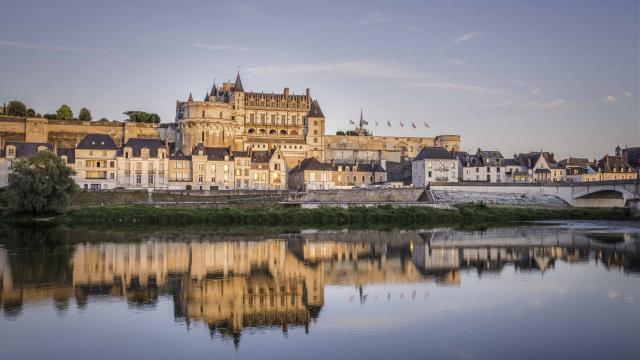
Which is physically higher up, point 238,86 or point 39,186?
point 238,86

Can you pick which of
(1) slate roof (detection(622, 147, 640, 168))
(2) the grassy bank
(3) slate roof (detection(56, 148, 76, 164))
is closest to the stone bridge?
(2) the grassy bank

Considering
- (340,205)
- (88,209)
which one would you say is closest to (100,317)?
(88,209)

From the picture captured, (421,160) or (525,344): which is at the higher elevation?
(421,160)

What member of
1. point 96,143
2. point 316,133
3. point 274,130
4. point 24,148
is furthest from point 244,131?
point 24,148

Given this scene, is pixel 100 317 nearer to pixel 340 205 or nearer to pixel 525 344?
pixel 525 344

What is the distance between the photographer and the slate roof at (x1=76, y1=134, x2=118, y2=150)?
164ft

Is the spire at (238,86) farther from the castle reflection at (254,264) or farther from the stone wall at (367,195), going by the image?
the castle reflection at (254,264)

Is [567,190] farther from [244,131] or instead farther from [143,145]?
[244,131]

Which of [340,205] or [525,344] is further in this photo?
[340,205]

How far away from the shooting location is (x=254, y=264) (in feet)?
67.3

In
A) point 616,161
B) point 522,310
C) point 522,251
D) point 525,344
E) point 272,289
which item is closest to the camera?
point 525,344

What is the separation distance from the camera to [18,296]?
15.2m

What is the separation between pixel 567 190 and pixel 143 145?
1272 inches

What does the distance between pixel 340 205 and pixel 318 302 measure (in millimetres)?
27152
